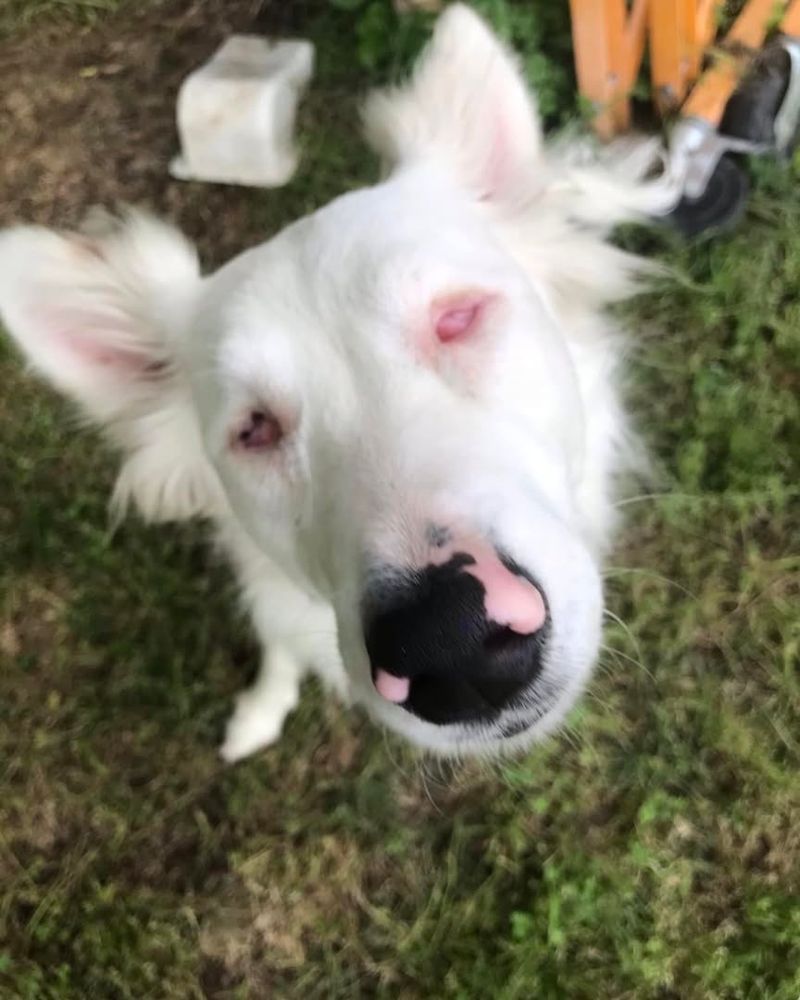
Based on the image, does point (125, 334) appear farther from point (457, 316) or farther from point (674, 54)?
point (674, 54)

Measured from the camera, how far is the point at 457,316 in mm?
2236

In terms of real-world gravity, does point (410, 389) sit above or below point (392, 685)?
above

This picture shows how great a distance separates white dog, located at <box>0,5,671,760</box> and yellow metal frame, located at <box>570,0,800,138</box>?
0.94 metres

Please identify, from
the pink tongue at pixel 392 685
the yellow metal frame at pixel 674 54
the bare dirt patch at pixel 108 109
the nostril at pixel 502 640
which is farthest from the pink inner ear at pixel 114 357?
the yellow metal frame at pixel 674 54

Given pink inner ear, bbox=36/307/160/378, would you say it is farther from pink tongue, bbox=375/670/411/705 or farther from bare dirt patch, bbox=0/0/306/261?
bare dirt patch, bbox=0/0/306/261

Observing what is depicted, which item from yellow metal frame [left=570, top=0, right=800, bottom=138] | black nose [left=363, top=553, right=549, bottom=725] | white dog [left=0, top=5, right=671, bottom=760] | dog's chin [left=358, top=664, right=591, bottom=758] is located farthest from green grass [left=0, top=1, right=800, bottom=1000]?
black nose [left=363, top=553, right=549, bottom=725]

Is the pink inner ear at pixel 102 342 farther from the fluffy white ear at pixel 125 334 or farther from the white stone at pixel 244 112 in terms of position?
the white stone at pixel 244 112

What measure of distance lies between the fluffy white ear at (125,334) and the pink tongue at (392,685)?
3.88 ft

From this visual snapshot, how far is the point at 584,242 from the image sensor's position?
2715 millimetres

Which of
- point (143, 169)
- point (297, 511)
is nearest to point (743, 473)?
point (297, 511)

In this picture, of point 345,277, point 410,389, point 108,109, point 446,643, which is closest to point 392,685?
point 446,643

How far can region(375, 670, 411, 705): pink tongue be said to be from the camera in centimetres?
182

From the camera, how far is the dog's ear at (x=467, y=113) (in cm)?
246

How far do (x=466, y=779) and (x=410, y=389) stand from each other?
1791 millimetres
